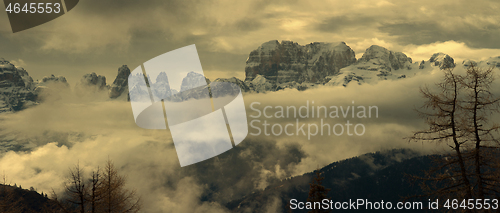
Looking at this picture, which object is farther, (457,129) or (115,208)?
(115,208)

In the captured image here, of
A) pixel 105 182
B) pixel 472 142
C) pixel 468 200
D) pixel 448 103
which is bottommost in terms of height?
pixel 105 182

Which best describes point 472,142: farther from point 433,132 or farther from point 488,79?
point 488,79

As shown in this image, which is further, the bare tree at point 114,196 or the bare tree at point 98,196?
the bare tree at point 114,196

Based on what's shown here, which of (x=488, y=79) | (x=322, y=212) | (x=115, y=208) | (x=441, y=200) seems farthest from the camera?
(x=322, y=212)

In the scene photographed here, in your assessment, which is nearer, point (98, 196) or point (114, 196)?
point (98, 196)

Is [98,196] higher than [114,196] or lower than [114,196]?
higher

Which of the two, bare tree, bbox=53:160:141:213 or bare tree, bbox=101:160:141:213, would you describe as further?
bare tree, bbox=101:160:141:213

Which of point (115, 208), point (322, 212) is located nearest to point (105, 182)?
point (115, 208)

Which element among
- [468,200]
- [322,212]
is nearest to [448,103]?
[468,200]

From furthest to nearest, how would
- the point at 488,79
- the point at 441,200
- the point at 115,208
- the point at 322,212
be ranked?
the point at 322,212
the point at 115,208
the point at 441,200
the point at 488,79

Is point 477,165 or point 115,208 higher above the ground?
point 477,165
